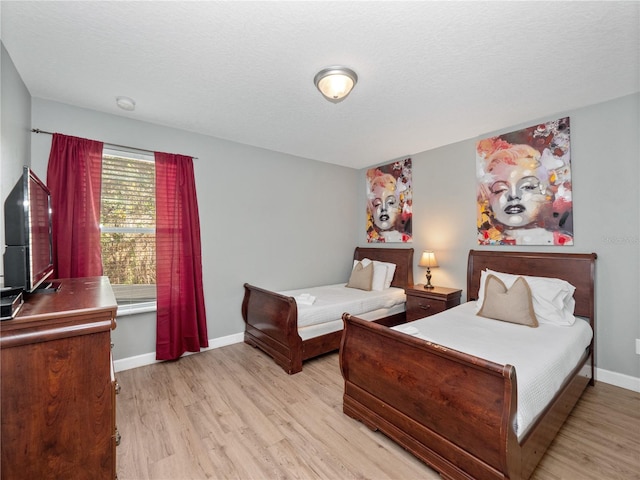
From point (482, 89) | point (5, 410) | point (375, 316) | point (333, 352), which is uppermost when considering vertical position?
point (482, 89)

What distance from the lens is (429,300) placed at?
11.2 feet

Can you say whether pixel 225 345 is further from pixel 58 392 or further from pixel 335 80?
pixel 335 80

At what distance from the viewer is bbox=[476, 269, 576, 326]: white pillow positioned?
7.95ft

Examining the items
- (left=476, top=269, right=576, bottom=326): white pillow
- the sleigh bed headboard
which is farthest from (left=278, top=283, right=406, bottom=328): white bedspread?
(left=476, top=269, right=576, bottom=326): white pillow

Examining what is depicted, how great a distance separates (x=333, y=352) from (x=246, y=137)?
2849 mm

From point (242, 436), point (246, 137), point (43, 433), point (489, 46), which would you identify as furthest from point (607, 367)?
point (246, 137)

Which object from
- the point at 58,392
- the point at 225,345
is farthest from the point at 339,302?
the point at 58,392

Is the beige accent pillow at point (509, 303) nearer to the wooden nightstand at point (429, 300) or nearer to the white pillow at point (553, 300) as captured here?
the white pillow at point (553, 300)

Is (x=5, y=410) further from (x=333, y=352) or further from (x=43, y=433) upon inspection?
(x=333, y=352)

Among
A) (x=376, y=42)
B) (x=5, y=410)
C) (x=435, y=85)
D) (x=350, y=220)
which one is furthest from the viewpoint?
(x=350, y=220)

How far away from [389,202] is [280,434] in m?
3.47

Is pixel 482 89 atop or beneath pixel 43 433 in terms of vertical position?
atop

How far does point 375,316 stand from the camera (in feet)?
11.8

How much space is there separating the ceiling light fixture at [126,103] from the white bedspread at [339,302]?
2550mm
